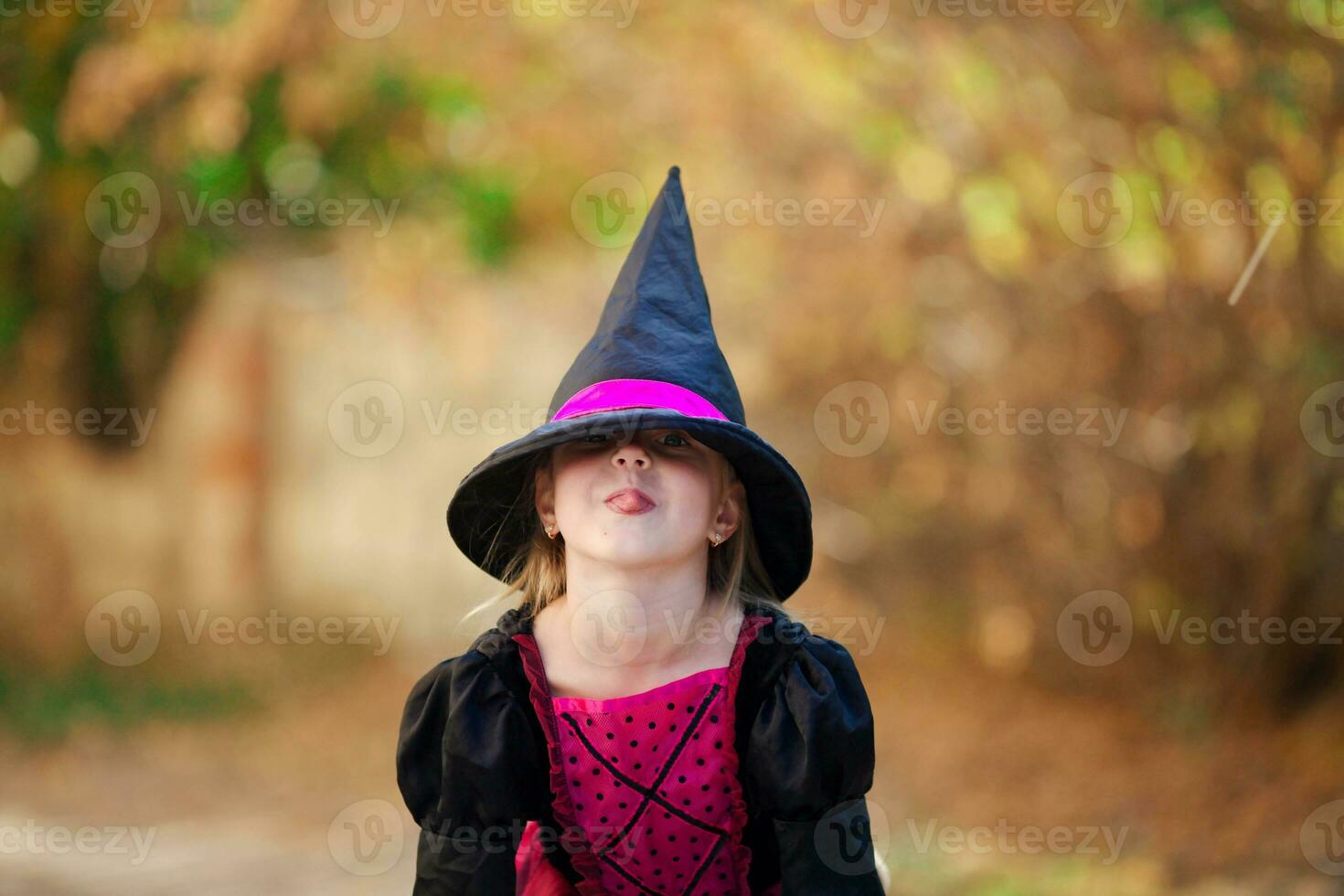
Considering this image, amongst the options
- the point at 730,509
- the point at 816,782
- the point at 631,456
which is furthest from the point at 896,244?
the point at 816,782

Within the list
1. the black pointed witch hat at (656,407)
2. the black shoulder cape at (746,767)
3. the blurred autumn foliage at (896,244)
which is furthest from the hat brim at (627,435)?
the blurred autumn foliage at (896,244)

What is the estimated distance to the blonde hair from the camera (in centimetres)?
202

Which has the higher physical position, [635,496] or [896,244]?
[896,244]

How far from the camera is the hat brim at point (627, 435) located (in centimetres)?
179

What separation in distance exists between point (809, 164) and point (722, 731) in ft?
12.3

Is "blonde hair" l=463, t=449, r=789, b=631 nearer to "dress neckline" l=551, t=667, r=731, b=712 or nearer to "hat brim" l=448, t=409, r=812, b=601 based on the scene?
"hat brim" l=448, t=409, r=812, b=601

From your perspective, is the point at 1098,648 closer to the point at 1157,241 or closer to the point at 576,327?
the point at 1157,241

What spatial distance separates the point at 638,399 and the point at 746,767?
0.53m

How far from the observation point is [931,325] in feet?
17.2

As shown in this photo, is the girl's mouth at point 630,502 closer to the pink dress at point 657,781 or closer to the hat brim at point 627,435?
the hat brim at point 627,435

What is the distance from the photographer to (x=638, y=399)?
1.83 m

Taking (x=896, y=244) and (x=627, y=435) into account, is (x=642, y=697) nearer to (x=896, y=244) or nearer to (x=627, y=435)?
(x=627, y=435)

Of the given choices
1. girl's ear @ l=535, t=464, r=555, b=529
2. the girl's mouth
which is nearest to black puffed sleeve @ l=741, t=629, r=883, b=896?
the girl's mouth

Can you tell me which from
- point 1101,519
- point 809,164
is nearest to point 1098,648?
point 1101,519
